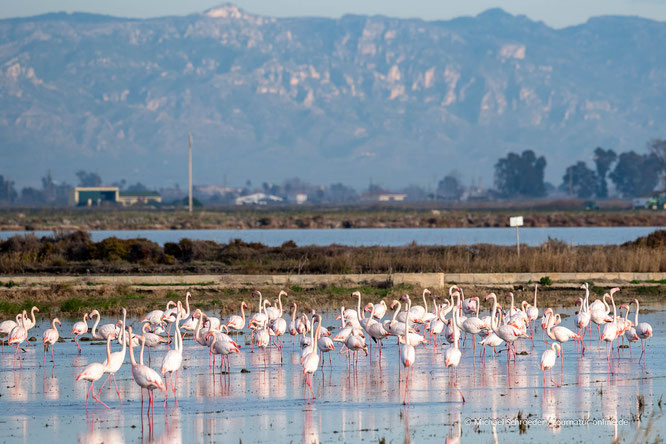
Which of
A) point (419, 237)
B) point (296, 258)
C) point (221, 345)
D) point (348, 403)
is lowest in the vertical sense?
point (348, 403)

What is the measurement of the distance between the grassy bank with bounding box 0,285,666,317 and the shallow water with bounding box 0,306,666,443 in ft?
21.6

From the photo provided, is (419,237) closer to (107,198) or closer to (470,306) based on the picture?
(470,306)

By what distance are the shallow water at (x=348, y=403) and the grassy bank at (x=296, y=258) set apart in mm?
13782

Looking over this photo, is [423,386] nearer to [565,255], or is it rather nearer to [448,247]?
[565,255]

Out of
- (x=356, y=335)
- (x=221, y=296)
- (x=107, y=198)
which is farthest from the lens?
(x=107, y=198)

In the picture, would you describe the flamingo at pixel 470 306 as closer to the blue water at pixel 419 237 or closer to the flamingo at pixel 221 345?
the flamingo at pixel 221 345

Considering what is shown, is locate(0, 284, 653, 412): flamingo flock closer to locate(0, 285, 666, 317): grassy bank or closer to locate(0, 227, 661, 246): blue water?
locate(0, 285, 666, 317): grassy bank

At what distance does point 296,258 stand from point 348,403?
942 inches

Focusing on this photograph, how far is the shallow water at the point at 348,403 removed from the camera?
11.7m

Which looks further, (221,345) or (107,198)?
(107,198)

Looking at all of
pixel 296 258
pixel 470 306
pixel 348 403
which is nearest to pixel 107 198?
pixel 296 258

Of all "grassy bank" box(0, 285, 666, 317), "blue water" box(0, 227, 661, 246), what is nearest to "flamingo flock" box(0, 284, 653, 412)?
"grassy bank" box(0, 285, 666, 317)

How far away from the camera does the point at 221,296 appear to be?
2677 centimetres

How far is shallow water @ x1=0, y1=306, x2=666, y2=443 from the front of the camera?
38.3ft
